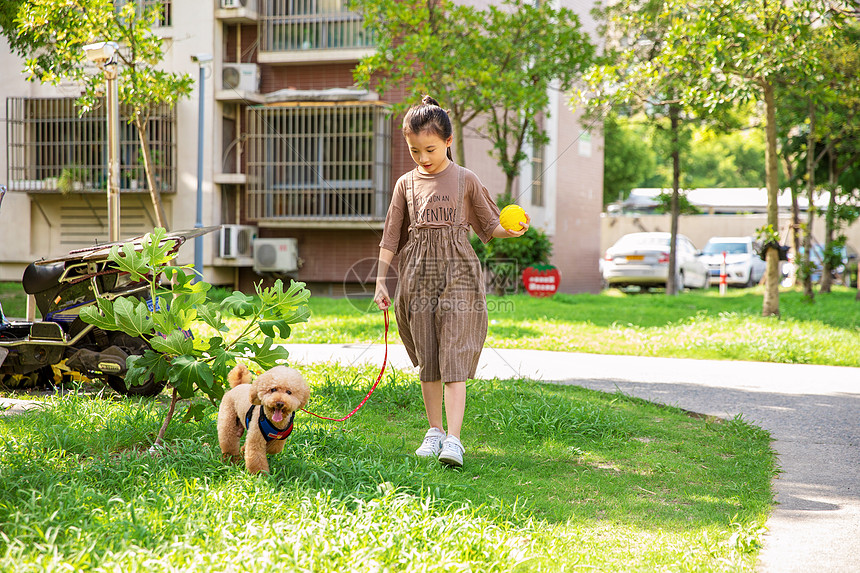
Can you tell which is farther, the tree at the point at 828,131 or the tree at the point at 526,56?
the tree at the point at 526,56

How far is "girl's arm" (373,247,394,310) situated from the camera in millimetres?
4211

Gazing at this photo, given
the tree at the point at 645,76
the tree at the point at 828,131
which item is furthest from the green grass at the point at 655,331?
the tree at the point at 645,76

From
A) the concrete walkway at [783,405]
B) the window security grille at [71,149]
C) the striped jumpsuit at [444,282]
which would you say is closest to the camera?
the concrete walkway at [783,405]

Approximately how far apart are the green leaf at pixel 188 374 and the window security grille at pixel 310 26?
13.3 m

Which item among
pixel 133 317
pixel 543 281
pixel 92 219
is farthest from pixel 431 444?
pixel 92 219

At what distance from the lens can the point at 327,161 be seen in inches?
647

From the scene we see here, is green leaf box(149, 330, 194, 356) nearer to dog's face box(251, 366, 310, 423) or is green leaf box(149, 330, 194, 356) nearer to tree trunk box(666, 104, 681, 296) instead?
dog's face box(251, 366, 310, 423)

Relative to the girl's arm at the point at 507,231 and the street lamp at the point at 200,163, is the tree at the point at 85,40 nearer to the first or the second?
the street lamp at the point at 200,163

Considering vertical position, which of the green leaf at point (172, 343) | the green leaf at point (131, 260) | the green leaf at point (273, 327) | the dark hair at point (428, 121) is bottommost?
the green leaf at point (172, 343)

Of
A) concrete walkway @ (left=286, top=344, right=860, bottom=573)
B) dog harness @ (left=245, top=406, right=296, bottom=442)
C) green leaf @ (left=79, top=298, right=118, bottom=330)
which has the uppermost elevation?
green leaf @ (left=79, top=298, right=118, bottom=330)

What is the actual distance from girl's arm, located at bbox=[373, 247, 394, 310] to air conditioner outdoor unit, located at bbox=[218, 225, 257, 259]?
12.6 meters

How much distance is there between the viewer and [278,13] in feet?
55.6

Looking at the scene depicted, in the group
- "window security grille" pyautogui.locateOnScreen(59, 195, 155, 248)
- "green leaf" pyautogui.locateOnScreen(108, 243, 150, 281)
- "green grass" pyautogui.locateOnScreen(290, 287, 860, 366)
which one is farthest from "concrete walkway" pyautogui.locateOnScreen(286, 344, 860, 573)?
"window security grille" pyautogui.locateOnScreen(59, 195, 155, 248)

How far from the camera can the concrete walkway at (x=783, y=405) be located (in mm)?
Answer: 3270
